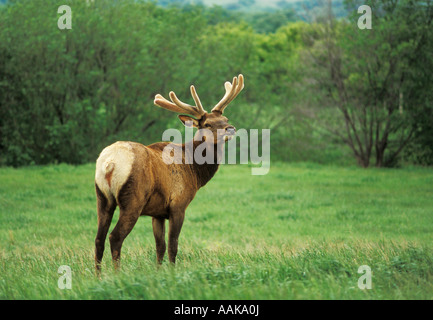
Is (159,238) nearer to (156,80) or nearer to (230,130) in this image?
(230,130)

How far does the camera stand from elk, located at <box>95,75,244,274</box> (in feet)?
18.1

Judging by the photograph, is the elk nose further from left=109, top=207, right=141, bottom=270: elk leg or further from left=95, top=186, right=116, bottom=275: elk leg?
left=95, top=186, right=116, bottom=275: elk leg

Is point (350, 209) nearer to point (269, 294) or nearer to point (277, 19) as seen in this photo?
point (269, 294)

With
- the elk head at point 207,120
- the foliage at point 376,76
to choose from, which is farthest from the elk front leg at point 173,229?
the foliage at point 376,76

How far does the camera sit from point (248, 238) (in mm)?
10555

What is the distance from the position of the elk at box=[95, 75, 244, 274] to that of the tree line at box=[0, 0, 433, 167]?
520 inches

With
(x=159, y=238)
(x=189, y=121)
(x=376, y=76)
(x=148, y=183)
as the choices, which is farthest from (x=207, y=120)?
(x=376, y=76)

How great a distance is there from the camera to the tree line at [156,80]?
18969mm

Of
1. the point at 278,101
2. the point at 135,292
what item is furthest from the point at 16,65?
the point at 135,292

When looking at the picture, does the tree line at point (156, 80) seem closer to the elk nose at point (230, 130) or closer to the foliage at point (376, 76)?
the foliage at point (376, 76)

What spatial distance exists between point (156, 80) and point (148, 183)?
16421mm

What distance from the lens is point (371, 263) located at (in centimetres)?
608

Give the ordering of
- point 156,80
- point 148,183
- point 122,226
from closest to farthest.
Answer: point 122,226
point 148,183
point 156,80
